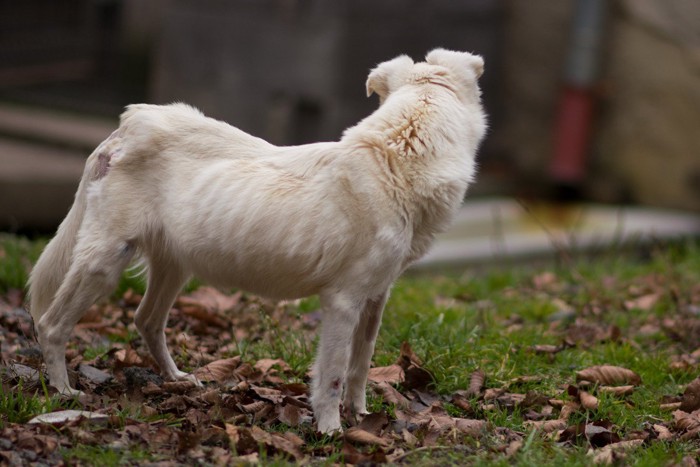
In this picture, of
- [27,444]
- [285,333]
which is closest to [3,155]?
[285,333]

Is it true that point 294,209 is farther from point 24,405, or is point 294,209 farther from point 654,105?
point 654,105

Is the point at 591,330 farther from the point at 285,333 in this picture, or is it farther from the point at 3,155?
the point at 3,155

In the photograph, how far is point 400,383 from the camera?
465cm

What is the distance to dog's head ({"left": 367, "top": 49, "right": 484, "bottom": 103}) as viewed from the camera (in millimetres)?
4078

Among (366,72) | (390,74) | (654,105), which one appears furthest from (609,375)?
(654,105)

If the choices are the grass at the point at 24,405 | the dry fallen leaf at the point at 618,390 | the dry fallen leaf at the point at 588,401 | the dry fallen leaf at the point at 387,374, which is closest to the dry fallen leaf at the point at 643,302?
the dry fallen leaf at the point at 618,390

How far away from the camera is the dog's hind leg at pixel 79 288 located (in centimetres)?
409

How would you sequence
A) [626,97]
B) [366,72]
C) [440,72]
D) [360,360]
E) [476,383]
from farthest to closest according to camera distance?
[626,97], [366,72], [476,383], [360,360], [440,72]

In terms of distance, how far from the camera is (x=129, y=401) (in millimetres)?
4133

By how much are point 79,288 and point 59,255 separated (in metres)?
0.28

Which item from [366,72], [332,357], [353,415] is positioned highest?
[366,72]

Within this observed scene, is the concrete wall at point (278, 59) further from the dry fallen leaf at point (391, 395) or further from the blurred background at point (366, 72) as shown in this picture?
the dry fallen leaf at point (391, 395)

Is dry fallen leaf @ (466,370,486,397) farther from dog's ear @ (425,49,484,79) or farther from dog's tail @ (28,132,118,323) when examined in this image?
dog's tail @ (28,132,118,323)

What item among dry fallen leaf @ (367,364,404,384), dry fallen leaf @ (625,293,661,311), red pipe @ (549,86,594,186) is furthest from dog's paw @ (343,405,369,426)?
red pipe @ (549,86,594,186)
